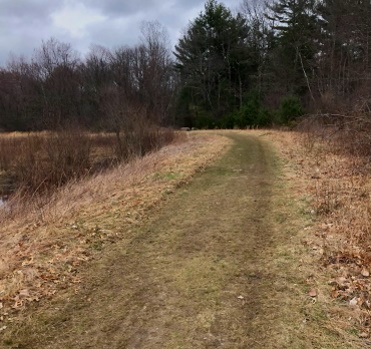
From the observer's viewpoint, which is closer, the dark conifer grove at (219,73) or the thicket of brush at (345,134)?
the thicket of brush at (345,134)

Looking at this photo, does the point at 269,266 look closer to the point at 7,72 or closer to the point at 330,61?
the point at 330,61

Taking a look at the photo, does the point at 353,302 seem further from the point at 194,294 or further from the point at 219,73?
the point at 219,73

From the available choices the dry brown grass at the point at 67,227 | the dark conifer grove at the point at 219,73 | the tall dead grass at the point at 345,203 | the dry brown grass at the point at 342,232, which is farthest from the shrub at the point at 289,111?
the dry brown grass at the point at 67,227

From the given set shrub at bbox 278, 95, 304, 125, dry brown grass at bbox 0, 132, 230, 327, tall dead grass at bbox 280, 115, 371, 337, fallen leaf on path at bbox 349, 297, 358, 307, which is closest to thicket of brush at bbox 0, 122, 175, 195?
dry brown grass at bbox 0, 132, 230, 327

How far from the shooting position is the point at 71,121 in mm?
15531

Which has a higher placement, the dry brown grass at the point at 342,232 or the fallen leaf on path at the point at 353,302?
the dry brown grass at the point at 342,232

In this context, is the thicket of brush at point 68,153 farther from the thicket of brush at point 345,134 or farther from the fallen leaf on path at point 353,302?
the fallen leaf on path at point 353,302

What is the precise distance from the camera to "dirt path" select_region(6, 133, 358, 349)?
3.35 metres

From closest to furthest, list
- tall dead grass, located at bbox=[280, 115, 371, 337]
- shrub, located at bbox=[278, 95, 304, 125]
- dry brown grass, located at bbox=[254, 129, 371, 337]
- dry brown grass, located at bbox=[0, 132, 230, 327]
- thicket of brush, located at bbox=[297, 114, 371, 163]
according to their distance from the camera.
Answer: dry brown grass, located at bbox=[254, 129, 371, 337], tall dead grass, located at bbox=[280, 115, 371, 337], dry brown grass, located at bbox=[0, 132, 230, 327], thicket of brush, located at bbox=[297, 114, 371, 163], shrub, located at bbox=[278, 95, 304, 125]

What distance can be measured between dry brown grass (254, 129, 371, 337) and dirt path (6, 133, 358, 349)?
25cm

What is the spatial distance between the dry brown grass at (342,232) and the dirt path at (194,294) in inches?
9.7

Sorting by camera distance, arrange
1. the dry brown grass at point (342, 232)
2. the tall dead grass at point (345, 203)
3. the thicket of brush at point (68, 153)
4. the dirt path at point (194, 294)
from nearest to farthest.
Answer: the dirt path at point (194, 294), the dry brown grass at point (342, 232), the tall dead grass at point (345, 203), the thicket of brush at point (68, 153)

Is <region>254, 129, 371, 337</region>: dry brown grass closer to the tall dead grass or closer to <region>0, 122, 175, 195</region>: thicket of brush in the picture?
the tall dead grass

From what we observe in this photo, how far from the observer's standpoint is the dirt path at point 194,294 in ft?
11.0
